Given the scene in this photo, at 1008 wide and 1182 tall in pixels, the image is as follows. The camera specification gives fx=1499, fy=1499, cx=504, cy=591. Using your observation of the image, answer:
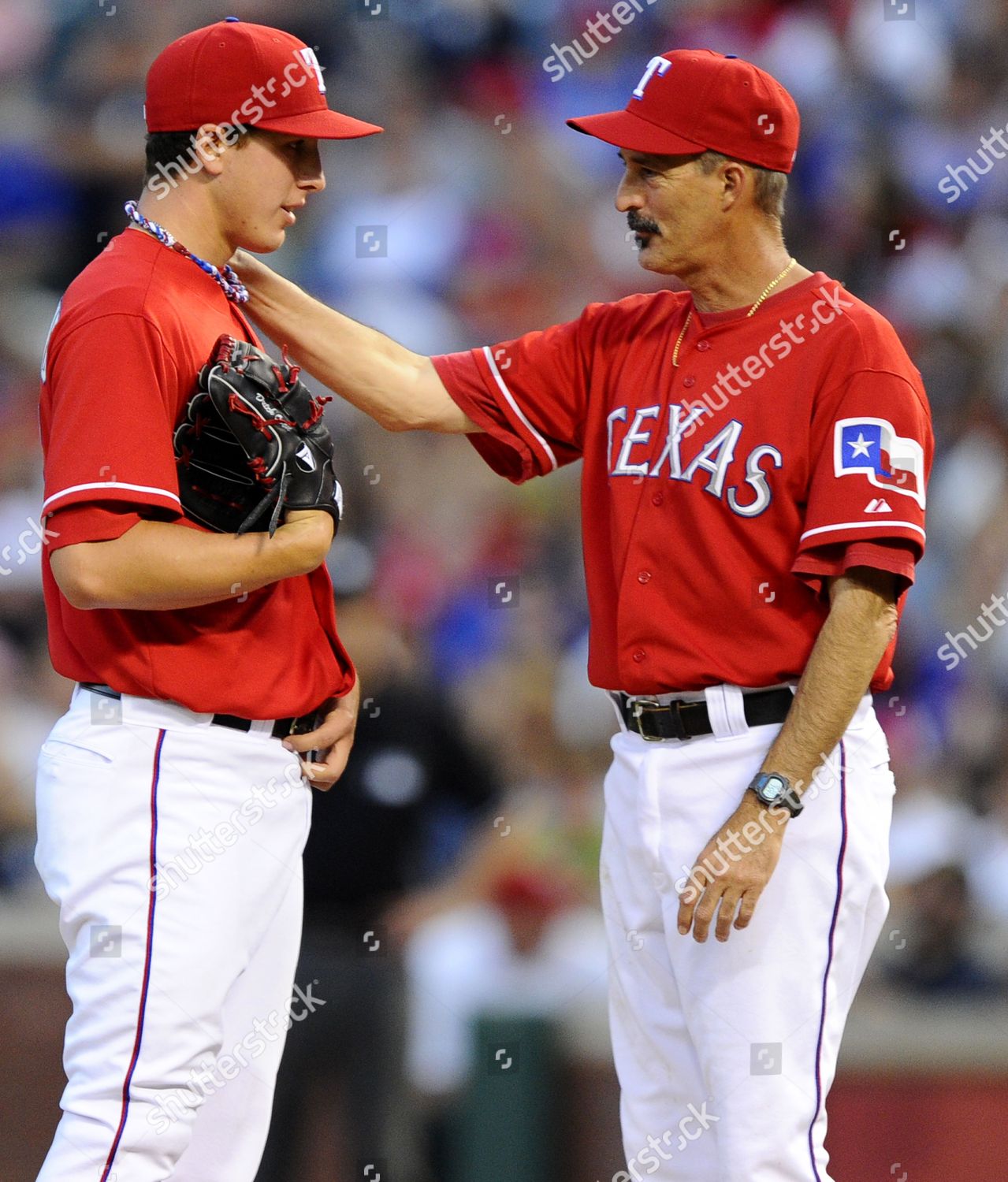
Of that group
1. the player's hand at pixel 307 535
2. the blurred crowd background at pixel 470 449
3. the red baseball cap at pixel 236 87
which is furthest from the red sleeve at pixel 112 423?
the blurred crowd background at pixel 470 449

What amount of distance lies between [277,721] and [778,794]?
773mm

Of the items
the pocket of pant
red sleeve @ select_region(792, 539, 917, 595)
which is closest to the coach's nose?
red sleeve @ select_region(792, 539, 917, 595)

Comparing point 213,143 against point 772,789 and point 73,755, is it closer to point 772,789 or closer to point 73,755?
point 73,755

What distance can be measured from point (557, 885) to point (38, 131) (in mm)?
3121

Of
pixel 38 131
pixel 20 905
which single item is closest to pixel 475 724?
pixel 20 905

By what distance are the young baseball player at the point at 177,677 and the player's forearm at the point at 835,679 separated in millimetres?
734

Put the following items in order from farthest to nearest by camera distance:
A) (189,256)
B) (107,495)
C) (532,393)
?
(532,393)
(189,256)
(107,495)

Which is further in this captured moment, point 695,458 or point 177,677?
point 695,458

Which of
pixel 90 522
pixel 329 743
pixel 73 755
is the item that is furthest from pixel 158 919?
pixel 90 522

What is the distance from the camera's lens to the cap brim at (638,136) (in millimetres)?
2473

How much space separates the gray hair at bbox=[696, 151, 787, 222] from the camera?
2504 millimetres

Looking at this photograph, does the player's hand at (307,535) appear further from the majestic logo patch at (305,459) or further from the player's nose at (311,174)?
the player's nose at (311,174)

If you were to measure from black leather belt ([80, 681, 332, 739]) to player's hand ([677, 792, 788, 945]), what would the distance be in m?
0.67

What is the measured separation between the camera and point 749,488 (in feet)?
7.86
